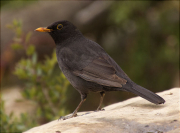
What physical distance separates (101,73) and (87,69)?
22 centimetres

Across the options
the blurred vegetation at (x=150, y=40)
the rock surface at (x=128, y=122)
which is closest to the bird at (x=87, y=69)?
the rock surface at (x=128, y=122)

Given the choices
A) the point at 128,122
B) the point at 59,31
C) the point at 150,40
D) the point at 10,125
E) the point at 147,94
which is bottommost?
the point at 10,125

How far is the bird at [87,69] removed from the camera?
4047 mm

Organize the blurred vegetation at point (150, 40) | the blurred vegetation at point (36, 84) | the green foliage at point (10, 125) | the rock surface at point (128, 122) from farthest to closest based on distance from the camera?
the blurred vegetation at point (150, 40), the blurred vegetation at point (36, 84), the green foliage at point (10, 125), the rock surface at point (128, 122)

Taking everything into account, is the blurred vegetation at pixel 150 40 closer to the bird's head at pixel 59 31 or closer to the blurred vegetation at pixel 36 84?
the bird's head at pixel 59 31

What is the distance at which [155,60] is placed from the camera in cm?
671

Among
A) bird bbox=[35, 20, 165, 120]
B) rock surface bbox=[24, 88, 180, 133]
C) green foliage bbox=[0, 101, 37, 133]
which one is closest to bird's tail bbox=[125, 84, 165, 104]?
bird bbox=[35, 20, 165, 120]

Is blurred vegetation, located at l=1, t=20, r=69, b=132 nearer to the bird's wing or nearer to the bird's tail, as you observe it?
the bird's wing

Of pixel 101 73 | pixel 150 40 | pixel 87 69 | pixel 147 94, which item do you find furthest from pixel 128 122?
pixel 150 40

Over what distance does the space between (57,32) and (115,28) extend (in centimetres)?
293

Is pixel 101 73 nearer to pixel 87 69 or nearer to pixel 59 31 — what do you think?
pixel 87 69

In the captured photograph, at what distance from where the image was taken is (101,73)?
4.15 meters

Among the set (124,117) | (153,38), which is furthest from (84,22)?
(124,117)

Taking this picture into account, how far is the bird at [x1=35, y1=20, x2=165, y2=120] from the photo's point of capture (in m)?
4.05
